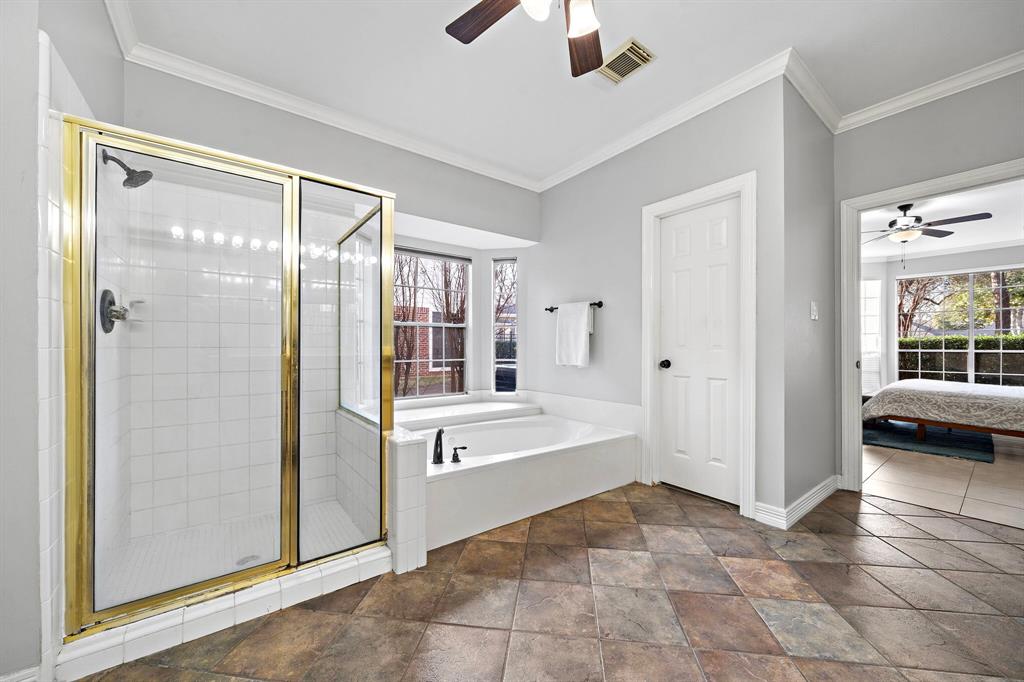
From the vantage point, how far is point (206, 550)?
1.75 meters

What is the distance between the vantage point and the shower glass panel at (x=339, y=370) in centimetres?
185

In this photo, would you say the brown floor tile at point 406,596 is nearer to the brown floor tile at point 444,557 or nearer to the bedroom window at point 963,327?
the brown floor tile at point 444,557

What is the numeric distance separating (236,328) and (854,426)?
12.5ft

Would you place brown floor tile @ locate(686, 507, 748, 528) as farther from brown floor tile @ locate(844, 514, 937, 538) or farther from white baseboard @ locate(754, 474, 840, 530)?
brown floor tile @ locate(844, 514, 937, 538)

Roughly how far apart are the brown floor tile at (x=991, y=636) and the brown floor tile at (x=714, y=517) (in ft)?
2.75

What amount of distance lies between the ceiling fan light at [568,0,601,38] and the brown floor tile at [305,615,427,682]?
220 cm

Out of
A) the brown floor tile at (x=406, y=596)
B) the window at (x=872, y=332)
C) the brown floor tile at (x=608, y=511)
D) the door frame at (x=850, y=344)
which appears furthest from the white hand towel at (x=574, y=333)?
the window at (x=872, y=332)

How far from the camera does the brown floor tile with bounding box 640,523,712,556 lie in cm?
202

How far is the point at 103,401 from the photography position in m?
1.50

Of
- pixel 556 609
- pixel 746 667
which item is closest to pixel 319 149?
pixel 556 609

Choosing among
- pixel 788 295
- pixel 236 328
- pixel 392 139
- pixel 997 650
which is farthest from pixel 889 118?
pixel 236 328

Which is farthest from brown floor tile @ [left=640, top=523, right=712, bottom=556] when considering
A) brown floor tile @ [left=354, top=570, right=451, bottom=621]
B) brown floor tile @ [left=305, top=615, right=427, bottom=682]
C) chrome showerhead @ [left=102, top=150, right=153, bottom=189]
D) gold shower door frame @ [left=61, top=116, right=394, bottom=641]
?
chrome showerhead @ [left=102, top=150, right=153, bottom=189]

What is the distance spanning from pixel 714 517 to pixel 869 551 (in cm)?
68

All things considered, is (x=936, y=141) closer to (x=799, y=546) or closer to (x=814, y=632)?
(x=799, y=546)
